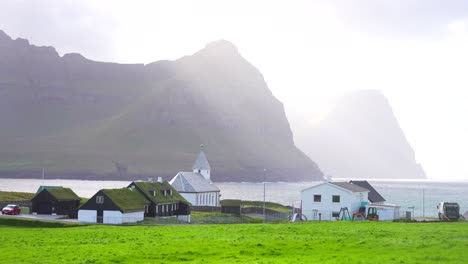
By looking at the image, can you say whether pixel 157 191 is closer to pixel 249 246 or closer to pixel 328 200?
pixel 328 200

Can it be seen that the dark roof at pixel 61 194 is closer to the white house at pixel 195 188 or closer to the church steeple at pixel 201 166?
the white house at pixel 195 188

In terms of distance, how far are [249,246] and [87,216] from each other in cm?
4776

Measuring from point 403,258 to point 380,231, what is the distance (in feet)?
58.3

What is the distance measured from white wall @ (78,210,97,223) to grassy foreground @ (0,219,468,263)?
27.8 metres

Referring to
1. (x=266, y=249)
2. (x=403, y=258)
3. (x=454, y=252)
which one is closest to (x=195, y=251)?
(x=266, y=249)

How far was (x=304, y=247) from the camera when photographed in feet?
134

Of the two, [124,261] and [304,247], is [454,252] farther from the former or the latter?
[124,261]

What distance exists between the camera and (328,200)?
88875 millimetres

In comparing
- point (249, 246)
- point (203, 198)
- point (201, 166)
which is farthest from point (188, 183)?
point (249, 246)

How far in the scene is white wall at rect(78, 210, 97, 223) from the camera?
83.1 metres

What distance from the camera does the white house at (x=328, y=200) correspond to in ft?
289

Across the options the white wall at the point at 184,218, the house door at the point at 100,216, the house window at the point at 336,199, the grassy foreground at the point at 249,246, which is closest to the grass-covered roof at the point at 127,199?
the house door at the point at 100,216

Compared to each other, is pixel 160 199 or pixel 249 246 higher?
pixel 160 199

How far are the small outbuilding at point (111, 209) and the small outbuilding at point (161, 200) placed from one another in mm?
4637
